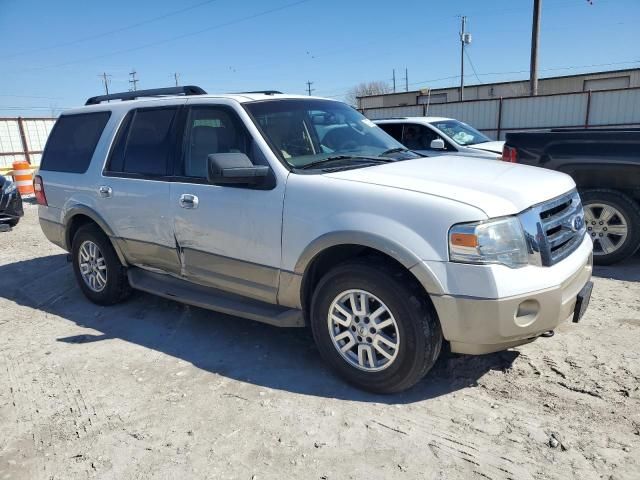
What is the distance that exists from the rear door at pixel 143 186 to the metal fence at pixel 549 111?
16.6 meters

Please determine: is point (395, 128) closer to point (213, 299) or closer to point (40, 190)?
point (40, 190)

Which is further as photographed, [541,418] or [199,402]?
[199,402]

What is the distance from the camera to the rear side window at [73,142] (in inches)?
197

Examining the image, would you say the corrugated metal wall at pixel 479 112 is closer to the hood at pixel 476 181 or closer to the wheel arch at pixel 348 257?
the hood at pixel 476 181

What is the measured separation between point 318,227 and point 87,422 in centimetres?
190

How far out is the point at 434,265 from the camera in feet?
9.30

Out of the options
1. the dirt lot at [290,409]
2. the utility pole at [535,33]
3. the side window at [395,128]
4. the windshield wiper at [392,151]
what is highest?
the utility pole at [535,33]

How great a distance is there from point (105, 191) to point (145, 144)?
625mm

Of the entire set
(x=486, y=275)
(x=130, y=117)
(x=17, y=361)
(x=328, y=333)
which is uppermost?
(x=130, y=117)

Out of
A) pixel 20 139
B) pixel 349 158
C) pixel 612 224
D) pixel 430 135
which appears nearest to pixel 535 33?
pixel 430 135

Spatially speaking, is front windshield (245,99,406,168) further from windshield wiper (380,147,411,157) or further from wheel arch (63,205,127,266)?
wheel arch (63,205,127,266)

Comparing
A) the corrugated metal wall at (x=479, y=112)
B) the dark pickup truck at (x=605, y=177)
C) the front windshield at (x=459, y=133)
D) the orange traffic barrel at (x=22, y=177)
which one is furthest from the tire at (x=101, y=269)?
the corrugated metal wall at (x=479, y=112)

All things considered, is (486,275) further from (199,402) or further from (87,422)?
(87,422)

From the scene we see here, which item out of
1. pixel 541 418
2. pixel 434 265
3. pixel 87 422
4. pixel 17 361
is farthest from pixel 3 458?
pixel 541 418
